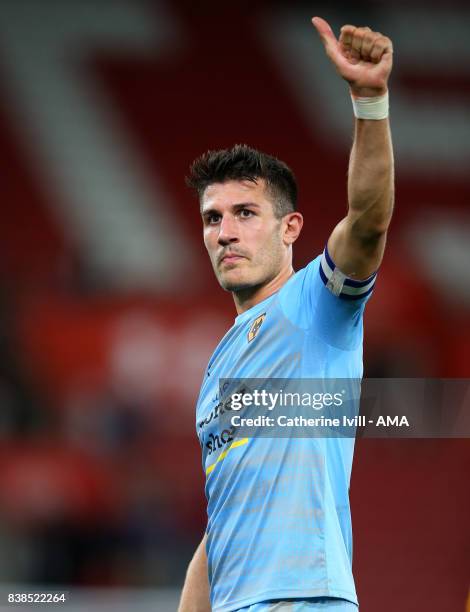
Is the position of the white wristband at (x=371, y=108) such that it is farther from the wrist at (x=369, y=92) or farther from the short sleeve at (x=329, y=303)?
the short sleeve at (x=329, y=303)

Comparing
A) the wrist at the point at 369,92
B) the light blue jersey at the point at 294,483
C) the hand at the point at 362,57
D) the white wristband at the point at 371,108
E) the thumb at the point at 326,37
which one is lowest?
the light blue jersey at the point at 294,483

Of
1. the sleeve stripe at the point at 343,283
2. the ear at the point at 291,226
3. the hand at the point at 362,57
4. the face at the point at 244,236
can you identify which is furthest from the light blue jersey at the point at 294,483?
the hand at the point at 362,57

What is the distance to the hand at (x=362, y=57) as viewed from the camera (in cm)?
231

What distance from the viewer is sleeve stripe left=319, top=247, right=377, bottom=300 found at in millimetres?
2461

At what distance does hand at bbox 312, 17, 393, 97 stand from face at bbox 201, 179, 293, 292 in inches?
26.4

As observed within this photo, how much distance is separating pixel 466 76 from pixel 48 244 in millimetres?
4290

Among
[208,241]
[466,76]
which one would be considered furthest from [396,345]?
[208,241]

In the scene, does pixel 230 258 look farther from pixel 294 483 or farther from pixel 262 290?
pixel 294 483

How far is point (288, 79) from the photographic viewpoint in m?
10.2

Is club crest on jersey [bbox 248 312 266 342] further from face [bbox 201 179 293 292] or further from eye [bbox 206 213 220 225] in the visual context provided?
eye [bbox 206 213 220 225]

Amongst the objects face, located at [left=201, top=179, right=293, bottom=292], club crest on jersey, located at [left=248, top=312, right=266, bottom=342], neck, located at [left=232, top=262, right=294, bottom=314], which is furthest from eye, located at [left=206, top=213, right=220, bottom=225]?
club crest on jersey, located at [left=248, top=312, right=266, bottom=342]

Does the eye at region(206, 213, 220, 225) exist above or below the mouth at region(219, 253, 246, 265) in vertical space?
above

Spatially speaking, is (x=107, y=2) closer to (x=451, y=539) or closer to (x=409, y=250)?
(x=409, y=250)

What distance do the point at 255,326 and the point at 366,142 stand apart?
65cm
